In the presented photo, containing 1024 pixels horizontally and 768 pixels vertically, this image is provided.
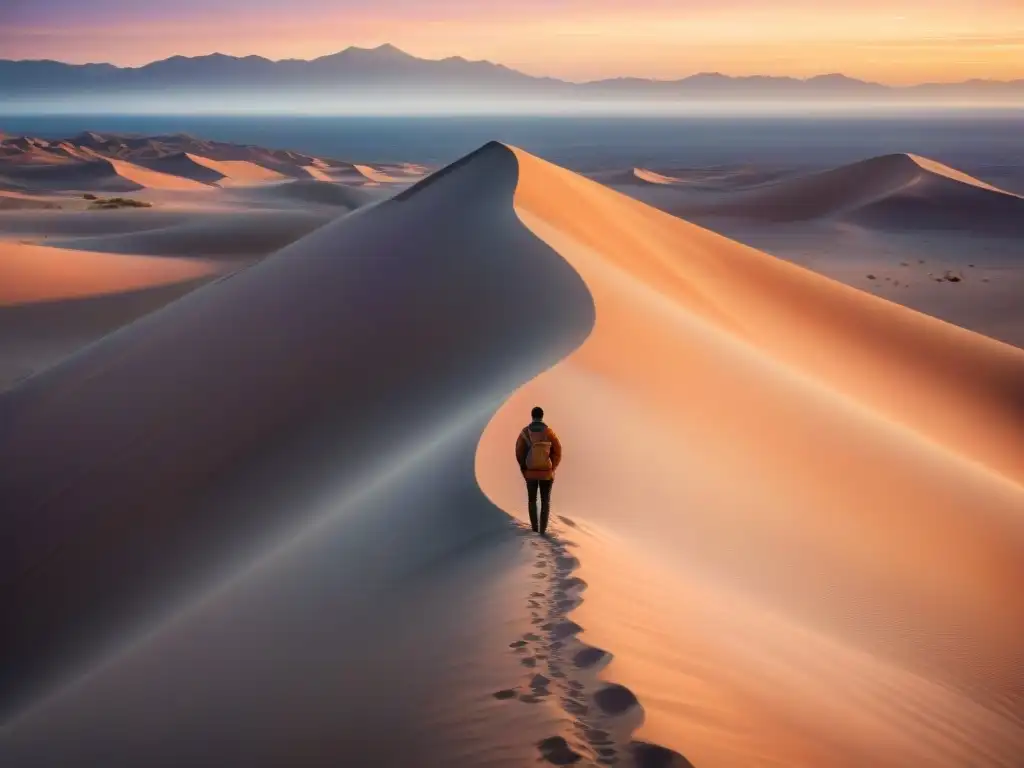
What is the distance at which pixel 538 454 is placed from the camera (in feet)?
18.7

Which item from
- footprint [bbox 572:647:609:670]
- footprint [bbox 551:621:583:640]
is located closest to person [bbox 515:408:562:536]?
footprint [bbox 551:621:583:640]

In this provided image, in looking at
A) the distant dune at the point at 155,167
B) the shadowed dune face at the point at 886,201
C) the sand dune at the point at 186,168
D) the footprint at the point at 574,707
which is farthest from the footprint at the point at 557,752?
the sand dune at the point at 186,168

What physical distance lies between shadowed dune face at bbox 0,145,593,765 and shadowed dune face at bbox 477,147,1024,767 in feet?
2.24

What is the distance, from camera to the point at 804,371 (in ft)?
45.2

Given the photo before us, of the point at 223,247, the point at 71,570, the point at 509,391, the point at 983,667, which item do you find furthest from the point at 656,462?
the point at 223,247

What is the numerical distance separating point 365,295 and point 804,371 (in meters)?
6.38

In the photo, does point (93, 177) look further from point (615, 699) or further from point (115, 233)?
point (615, 699)

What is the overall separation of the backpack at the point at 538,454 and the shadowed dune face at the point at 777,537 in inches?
21.2

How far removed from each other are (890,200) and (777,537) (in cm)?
4882

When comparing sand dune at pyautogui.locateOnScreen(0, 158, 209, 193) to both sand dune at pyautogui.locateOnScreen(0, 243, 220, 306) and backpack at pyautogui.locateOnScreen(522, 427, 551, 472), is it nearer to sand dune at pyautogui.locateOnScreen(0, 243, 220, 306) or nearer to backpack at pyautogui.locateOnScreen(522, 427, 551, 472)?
sand dune at pyautogui.locateOnScreen(0, 243, 220, 306)

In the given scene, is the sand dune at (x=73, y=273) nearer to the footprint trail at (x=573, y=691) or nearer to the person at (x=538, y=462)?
the person at (x=538, y=462)

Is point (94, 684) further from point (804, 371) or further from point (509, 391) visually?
point (804, 371)

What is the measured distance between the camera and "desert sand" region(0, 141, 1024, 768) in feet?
14.7

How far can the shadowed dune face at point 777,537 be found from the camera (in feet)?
15.3
